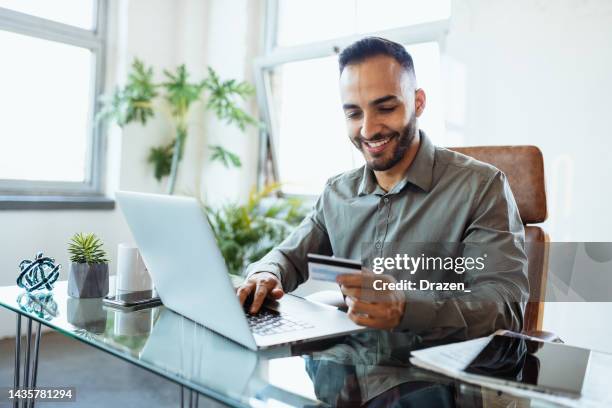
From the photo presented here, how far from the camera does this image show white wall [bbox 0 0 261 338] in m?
3.62

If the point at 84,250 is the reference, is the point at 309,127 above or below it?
above

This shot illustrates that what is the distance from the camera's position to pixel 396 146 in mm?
1556

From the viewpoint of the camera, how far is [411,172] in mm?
1550

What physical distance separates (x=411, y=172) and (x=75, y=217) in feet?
8.89

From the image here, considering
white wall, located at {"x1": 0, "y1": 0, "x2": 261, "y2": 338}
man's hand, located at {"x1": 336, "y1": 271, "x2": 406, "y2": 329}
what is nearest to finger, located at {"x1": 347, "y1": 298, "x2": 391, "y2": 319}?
A: man's hand, located at {"x1": 336, "y1": 271, "x2": 406, "y2": 329}

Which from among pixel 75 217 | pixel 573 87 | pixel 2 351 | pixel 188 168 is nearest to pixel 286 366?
pixel 573 87

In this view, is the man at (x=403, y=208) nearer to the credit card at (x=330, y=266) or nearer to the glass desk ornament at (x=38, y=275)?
the credit card at (x=330, y=266)

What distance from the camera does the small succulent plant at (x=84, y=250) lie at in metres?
1.45

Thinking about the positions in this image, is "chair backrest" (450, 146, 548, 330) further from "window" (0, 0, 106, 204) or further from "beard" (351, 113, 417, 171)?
"window" (0, 0, 106, 204)

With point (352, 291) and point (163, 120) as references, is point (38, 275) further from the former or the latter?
point (163, 120)

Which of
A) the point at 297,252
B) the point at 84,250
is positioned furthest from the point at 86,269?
the point at 297,252

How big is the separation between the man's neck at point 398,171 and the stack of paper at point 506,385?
0.73m

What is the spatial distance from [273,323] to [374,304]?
0.22 meters

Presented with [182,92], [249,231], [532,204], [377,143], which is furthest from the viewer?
[182,92]
